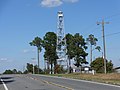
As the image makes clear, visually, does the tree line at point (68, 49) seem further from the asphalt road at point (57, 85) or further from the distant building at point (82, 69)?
the asphalt road at point (57, 85)

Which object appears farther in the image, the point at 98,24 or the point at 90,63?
the point at 90,63

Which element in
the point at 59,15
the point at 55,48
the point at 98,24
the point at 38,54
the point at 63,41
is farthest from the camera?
the point at 38,54

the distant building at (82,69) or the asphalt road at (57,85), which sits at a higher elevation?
the distant building at (82,69)

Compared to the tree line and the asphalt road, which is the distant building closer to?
the tree line

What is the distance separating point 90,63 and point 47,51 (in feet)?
50.0

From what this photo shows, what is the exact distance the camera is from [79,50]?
106375mm

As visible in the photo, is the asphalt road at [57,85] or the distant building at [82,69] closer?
the asphalt road at [57,85]

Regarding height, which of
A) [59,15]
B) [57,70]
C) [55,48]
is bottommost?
[57,70]

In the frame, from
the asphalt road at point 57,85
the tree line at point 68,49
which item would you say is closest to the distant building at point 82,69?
the tree line at point 68,49

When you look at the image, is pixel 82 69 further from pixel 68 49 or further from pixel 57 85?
pixel 57 85

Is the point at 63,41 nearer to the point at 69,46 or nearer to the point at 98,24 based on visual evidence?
the point at 69,46

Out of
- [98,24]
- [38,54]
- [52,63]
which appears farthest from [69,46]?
[98,24]

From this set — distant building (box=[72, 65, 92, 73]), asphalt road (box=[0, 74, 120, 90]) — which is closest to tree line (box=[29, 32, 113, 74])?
distant building (box=[72, 65, 92, 73])

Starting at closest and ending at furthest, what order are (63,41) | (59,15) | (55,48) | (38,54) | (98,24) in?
1. (98,24)
2. (59,15)
3. (63,41)
4. (55,48)
5. (38,54)
